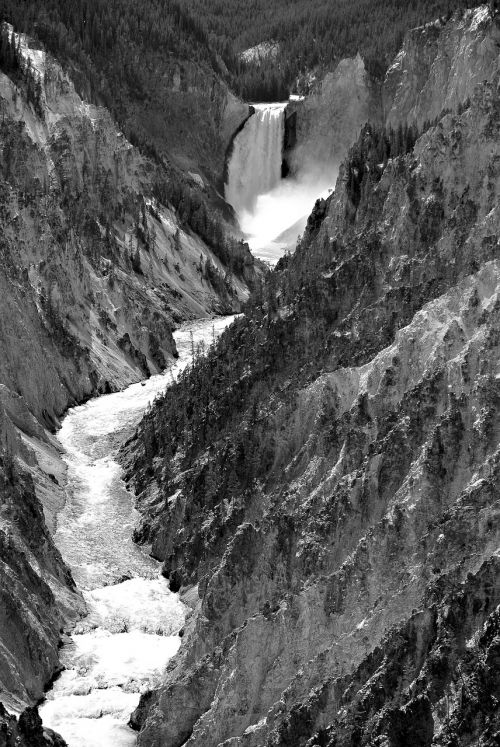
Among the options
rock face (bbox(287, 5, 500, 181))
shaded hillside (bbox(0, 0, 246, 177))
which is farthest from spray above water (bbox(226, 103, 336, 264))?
shaded hillside (bbox(0, 0, 246, 177))

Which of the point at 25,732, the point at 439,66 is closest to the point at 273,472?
the point at 25,732

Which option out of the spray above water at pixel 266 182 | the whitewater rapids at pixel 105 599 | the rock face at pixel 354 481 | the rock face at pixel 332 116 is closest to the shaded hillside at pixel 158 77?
the spray above water at pixel 266 182

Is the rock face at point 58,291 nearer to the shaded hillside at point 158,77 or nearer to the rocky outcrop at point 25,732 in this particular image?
the shaded hillside at point 158,77

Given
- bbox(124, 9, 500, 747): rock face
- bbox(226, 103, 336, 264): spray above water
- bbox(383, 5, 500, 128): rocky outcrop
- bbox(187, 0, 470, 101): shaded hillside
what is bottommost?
bbox(226, 103, 336, 264): spray above water

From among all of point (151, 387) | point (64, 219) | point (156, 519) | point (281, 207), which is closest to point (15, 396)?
point (156, 519)

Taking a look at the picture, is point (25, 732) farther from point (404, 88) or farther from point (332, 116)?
point (332, 116)

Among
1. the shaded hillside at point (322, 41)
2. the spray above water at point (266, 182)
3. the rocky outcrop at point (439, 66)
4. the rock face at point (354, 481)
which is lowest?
the spray above water at point (266, 182)

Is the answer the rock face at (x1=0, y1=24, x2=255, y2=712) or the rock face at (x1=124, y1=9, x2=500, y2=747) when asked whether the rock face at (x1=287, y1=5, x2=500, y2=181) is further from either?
the rock face at (x1=124, y1=9, x2=500, y2=747)
